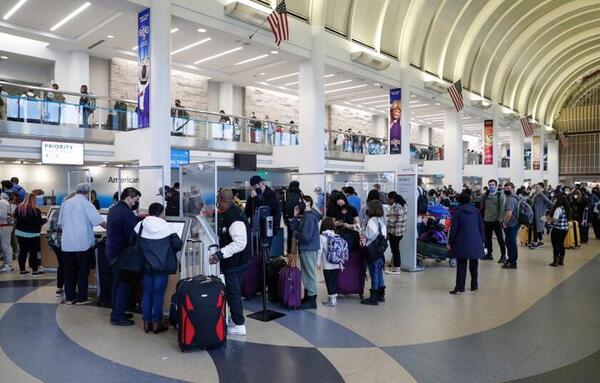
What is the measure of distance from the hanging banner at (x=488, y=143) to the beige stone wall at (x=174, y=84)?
20.2 meters

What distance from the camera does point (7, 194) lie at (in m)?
10.3

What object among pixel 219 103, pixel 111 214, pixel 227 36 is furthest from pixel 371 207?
pixel 219 103

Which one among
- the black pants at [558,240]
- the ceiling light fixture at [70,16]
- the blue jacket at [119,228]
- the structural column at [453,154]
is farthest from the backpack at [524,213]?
the structural column at [453,154]

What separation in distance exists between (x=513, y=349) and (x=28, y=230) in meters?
8.52

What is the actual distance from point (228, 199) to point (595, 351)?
430 centimetres

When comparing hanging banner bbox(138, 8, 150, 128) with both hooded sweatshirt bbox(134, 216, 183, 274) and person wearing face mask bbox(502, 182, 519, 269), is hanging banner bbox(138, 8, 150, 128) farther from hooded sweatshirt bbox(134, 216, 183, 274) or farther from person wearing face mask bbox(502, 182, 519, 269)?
person wearing face mask bbox(502, 182, 519, 269)

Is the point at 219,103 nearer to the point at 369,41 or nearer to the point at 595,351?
the point at 369,41

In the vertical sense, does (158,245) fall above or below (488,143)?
below

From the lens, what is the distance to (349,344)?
4832 millimetres

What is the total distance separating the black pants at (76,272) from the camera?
20.7 feet

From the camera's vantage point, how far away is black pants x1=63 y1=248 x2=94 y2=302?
6320mm

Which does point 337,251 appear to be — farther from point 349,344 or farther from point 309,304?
point 349,344

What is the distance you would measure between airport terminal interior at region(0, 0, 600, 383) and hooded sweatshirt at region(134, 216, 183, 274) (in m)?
0.02

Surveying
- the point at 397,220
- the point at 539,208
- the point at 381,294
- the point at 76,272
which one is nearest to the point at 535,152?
the point at 539,208
